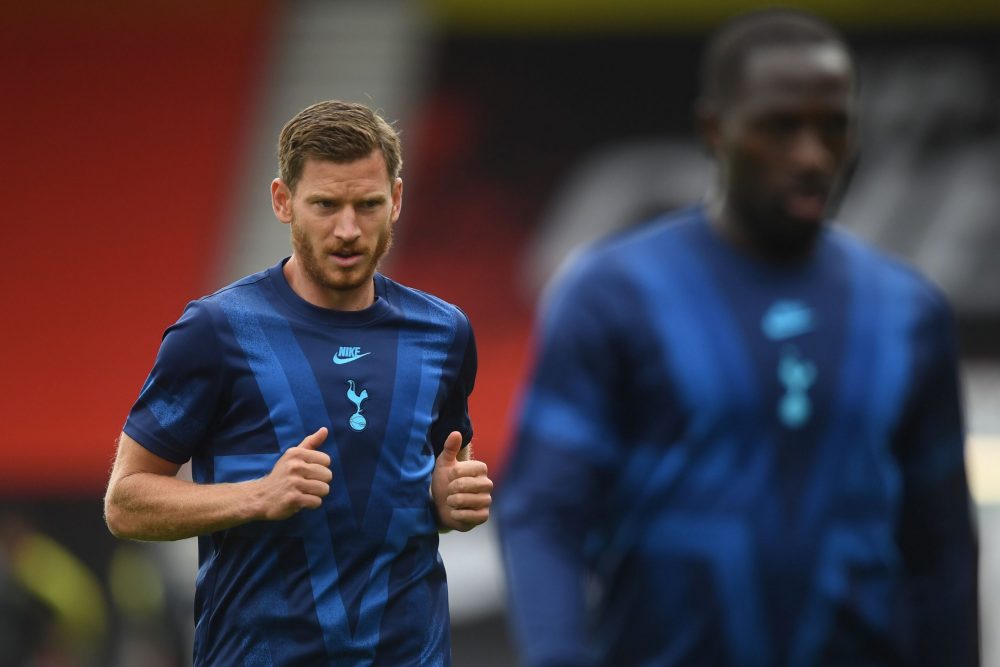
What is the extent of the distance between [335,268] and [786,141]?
1.17 meters

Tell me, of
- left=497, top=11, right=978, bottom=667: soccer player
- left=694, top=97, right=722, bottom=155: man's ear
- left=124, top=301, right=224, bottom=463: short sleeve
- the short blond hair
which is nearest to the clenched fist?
left=124, top=301, right=224, bottom=463: short sleeve

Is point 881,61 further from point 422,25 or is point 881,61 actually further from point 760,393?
point 760,393

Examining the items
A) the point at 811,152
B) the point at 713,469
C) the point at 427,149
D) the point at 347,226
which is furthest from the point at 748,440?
the point at 427,149

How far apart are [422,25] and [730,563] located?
493 inches

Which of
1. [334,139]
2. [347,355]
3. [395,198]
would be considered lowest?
[347,355]

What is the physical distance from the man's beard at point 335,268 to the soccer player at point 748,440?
2.64 feet

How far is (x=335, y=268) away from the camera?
3664 millimetres

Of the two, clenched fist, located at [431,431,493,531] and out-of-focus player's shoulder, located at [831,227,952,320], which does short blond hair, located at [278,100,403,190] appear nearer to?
clenched fist, located at [431,431,493,531]

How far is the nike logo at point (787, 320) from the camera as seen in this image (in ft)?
9.34

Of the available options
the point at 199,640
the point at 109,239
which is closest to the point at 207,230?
the point at 109,239

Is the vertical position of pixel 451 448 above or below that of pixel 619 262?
below

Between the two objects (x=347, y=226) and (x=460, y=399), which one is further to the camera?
(x=460, y=399)

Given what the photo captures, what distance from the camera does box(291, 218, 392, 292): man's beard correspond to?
12.0 feet

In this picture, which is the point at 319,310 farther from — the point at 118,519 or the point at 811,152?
the point at 811,152
